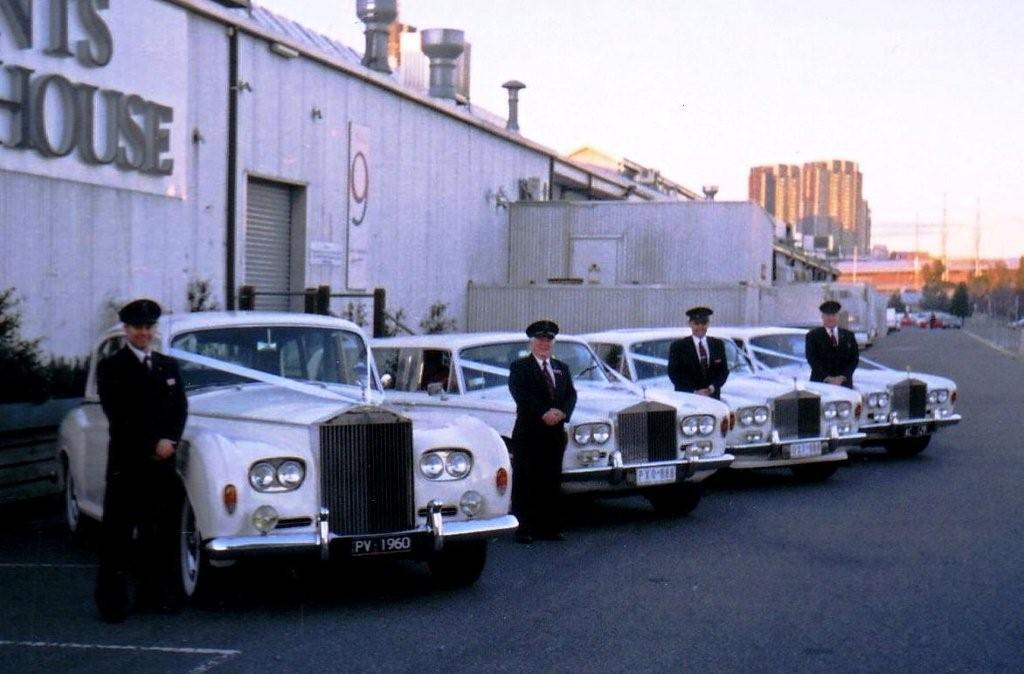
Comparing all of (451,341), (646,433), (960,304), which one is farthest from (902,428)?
(960,304)

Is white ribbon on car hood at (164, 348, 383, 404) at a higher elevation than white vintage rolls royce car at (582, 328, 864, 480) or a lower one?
higher

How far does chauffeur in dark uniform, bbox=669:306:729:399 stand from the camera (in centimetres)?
1399

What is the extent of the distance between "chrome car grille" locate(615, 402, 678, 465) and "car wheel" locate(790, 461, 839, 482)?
3.43 meters

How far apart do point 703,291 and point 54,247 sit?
17370 millimetres

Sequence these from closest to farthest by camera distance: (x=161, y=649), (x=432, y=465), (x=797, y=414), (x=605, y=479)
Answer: (x=161, y=649) → (x=432, y=465) → (x=605, y=479) → (x=797, y=414)

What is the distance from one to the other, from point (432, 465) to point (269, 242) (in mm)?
13707

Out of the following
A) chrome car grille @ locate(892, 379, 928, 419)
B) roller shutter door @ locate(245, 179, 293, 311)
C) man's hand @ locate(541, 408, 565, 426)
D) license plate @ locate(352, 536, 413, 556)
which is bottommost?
license plate @ locate(352, 536, 413, 556)

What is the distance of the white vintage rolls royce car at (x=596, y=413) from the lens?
11.2m

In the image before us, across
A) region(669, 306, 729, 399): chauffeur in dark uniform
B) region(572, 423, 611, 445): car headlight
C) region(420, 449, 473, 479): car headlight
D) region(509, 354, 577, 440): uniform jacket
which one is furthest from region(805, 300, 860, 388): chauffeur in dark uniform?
region(420, 449, 473, 479): car headlight

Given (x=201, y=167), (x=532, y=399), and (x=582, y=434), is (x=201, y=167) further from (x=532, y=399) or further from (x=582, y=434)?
(x=532, y=399)

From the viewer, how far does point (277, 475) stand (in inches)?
309

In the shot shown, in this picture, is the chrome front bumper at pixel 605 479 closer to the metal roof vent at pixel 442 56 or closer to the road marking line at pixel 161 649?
the road marking line at pixel 161 649

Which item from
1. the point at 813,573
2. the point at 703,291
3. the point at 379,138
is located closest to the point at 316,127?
the point at 379,138

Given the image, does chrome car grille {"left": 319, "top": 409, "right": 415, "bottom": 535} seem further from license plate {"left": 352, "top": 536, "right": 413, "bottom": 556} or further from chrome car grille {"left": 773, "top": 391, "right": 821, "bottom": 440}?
chrome car grille {"left": 773, "top": 391, "right": 821, "bottom": 440}
